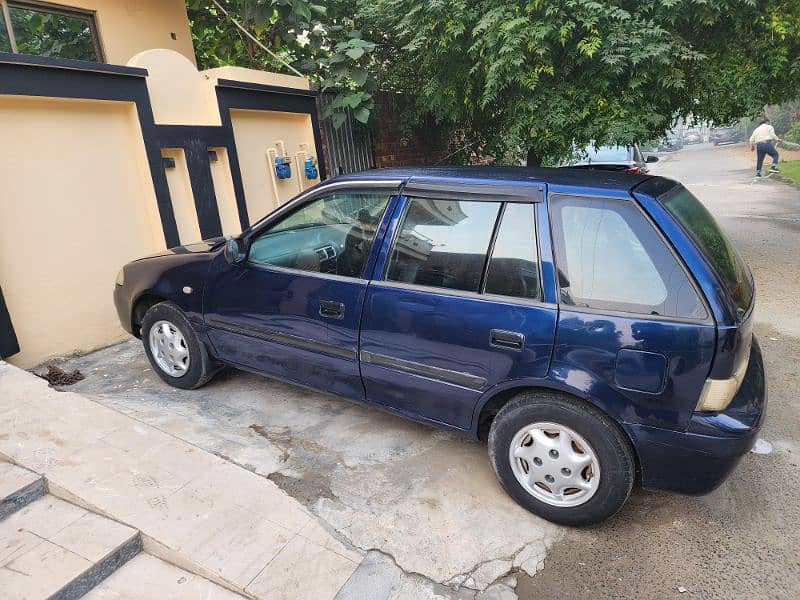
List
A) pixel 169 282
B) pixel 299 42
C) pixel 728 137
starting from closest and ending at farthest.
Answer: pixel 169 282
pixel 299 42
pixel 728 137

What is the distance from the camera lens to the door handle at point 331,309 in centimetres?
308

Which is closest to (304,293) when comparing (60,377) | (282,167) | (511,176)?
(511,176)

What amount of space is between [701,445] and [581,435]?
19.1 inches

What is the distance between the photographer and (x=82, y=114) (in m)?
4.98

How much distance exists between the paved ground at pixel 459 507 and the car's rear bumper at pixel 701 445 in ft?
1.28

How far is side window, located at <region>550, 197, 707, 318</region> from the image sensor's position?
2.27 m

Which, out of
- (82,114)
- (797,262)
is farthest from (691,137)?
(82,114)

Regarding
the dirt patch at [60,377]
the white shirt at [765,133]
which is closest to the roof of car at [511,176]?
the dirt patch at [60,377]

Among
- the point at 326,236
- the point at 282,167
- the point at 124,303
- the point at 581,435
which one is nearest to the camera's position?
the point at 581,435

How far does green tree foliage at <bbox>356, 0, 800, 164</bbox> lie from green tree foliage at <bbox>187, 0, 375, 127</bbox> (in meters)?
1.01

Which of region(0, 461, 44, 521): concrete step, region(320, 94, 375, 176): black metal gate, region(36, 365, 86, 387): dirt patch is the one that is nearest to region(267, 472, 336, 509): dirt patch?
region(0, 461, 44, 521): concrete step

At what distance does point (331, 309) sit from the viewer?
10.2 ft

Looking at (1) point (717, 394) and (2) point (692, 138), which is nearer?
(1) point (717, 394)

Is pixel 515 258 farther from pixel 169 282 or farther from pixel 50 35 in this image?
pixel 50 35
